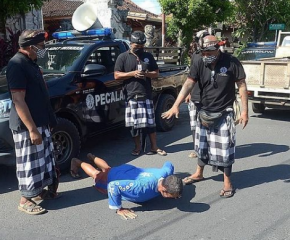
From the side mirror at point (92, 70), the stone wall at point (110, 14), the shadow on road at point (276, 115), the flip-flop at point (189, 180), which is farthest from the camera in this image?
the stone wall at point (110, 14)

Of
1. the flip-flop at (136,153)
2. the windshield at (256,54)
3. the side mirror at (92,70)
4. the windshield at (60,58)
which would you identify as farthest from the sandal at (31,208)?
the windshield at (256,54)

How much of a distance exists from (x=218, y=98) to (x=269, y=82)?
4035 millimetres

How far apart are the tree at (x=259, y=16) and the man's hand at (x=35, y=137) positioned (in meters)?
16.5

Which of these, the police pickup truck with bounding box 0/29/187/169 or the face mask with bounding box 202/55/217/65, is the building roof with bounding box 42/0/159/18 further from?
the face mask with bounding box 202/55/217/65

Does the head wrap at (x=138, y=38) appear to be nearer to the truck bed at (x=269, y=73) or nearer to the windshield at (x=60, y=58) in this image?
the windshield at (x=60, y=58)

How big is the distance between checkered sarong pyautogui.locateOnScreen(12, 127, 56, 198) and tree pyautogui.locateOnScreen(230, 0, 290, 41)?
53.5 feet

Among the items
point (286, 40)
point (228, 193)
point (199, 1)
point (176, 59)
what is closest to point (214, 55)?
point (228, 193)

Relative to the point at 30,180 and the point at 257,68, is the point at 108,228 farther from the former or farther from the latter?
the point at 257,68

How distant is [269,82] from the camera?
766 cm

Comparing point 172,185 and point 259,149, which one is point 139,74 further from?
A: point 259,149

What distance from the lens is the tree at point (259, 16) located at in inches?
709

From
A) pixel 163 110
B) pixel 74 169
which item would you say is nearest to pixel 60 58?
pixel 74 169

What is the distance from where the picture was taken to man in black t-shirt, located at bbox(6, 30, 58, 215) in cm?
343

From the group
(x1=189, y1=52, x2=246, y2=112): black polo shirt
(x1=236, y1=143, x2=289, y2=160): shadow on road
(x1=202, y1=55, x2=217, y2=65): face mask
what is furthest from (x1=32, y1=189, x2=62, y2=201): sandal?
(x1=236, y1=143, x2=289, y2=160): shadow on road
